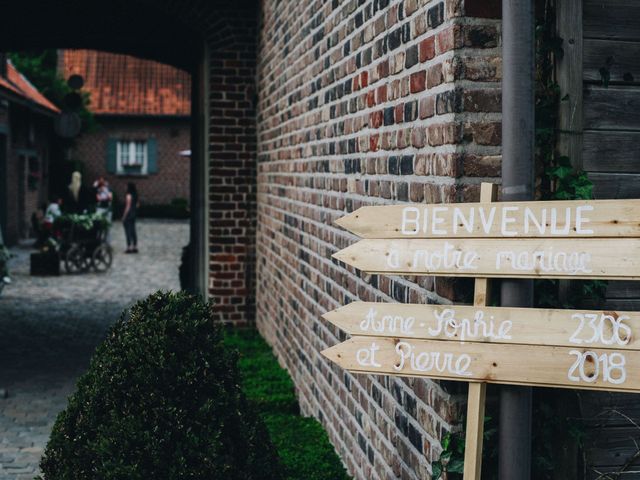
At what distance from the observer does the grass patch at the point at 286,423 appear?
4551mm

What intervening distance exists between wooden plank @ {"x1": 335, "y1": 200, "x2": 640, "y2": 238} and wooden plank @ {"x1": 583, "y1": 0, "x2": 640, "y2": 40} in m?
0.81

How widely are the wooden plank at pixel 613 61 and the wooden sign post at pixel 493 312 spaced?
66 cm

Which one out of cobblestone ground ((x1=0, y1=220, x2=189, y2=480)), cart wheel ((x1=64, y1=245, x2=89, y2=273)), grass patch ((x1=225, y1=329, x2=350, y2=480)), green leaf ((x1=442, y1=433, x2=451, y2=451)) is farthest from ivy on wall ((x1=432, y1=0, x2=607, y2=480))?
cart wheel ((x1=64, y1=245, x2=89, y2=273))

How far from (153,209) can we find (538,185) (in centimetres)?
3251

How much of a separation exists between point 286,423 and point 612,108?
10.7ft

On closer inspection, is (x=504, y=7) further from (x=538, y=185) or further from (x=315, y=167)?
(x=315, y=167)

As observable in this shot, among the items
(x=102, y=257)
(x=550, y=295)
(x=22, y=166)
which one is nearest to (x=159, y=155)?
(x=22, y=166)

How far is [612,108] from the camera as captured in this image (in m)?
2.95

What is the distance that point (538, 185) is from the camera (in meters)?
2.90

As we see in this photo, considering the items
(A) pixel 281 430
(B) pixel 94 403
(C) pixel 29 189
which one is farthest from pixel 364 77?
(C) pixel 29 189

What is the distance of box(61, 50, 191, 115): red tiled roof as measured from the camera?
34344 mm

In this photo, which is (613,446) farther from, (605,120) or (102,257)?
(102,257)

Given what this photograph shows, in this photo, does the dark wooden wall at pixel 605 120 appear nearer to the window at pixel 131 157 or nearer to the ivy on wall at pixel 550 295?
the ivy on wall at pixel 550 295

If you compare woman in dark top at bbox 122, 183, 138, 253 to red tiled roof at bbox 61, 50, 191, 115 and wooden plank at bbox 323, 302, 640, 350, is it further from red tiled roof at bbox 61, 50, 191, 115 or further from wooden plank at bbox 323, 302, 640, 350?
wooden plank at bbox 323, 302, 640, 350
